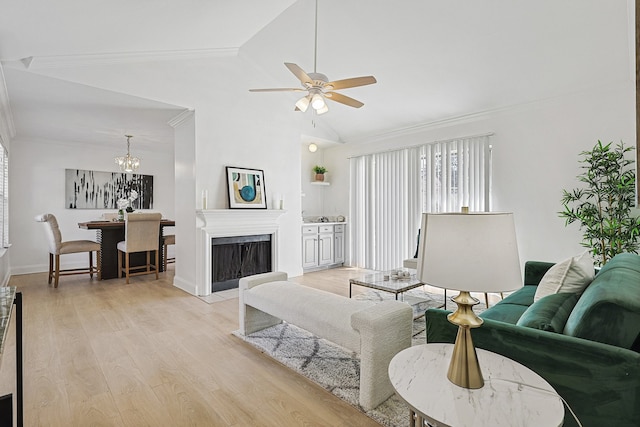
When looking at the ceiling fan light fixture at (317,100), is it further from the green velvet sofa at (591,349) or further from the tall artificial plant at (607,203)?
the tall artificial plant at (607,203)

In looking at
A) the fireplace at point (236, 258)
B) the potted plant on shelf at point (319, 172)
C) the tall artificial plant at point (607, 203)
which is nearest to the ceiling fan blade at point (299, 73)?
the fireplace at point (236, 258)

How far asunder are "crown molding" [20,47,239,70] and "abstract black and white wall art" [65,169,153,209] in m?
3.38

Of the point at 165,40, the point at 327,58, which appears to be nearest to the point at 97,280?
the point at 165,40

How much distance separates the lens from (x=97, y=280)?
5.02m

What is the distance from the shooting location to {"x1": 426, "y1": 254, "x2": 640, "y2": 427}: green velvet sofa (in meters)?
1.11

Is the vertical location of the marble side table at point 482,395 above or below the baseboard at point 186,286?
above

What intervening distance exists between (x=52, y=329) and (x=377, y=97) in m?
4.77

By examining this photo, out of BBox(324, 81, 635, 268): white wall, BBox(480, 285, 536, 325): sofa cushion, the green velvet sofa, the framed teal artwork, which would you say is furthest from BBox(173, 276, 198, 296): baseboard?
BBox(324, 81, 635, 268): white wall

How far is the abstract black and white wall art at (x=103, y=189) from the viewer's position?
591 centimetres

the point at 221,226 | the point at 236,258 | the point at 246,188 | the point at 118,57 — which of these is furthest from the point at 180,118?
the point at 236,258

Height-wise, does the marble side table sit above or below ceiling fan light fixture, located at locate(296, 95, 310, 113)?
below

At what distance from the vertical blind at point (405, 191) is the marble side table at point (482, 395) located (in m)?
3.69

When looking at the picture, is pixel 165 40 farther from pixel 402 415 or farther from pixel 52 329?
pixel 402 415

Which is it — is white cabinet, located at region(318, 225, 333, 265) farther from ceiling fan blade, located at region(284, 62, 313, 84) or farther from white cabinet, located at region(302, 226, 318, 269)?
ceiling fan blade, located at region(284, 62, 313, 84)
